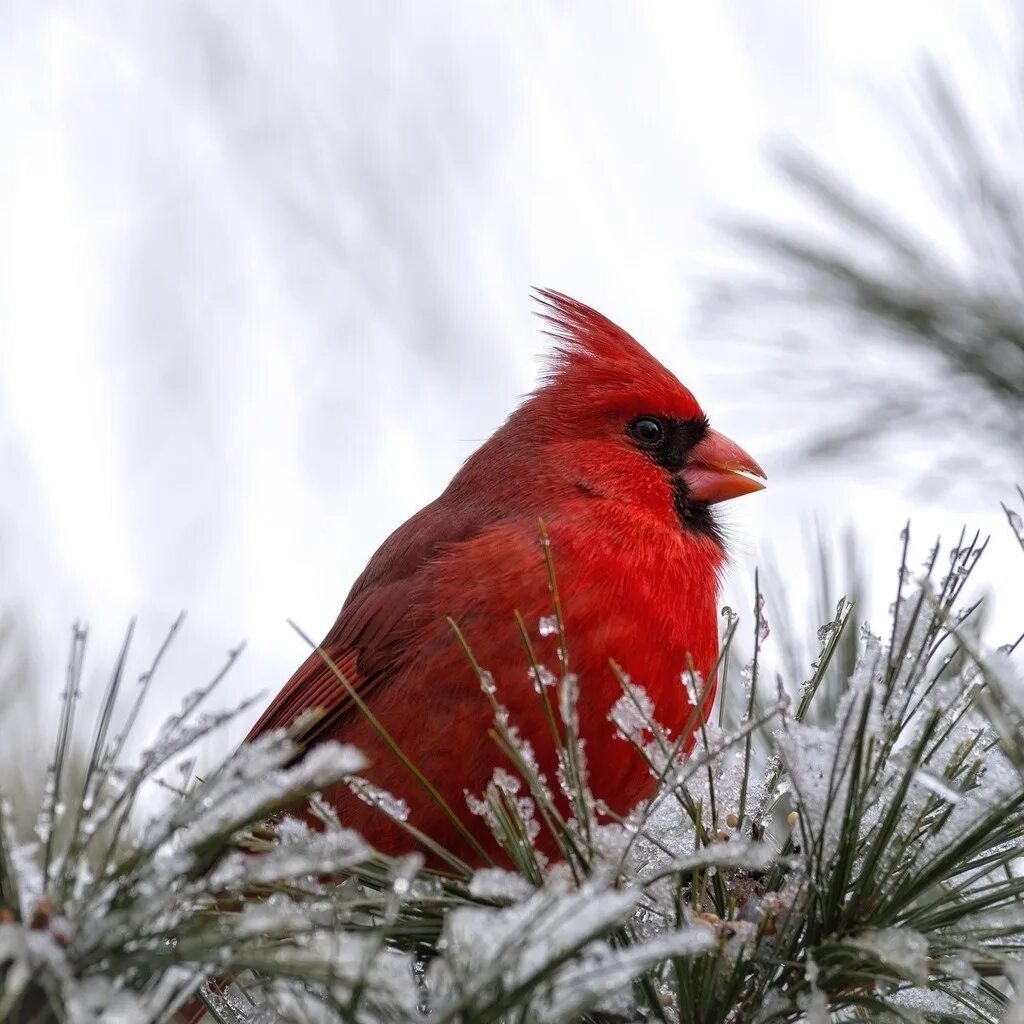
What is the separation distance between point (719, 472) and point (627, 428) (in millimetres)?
179

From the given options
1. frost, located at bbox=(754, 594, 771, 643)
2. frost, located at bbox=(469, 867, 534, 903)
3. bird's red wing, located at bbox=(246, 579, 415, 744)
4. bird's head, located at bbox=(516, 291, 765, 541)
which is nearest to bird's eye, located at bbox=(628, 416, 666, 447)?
bird's head, located at bbox=(516, 291, 765, 541)

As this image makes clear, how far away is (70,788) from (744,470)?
125 cm

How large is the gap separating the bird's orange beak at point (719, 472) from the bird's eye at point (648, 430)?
7 centimetres

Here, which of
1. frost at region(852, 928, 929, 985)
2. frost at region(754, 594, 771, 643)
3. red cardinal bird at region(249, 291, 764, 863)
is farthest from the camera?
red cardinal bird at region(249, 291, 764, 863)

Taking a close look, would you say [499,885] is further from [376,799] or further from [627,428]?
[627,428]

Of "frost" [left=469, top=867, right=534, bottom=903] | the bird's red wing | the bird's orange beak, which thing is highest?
the bird's orange beak

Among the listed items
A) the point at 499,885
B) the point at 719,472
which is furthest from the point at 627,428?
the point at 499,885

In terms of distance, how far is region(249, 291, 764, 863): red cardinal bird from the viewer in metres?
1.87

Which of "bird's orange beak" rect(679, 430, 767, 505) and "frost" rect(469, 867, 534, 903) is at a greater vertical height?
"bird's orange beak" rect(679, 430, 767, 505)

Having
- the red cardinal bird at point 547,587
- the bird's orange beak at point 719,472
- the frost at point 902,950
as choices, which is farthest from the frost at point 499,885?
the bird's orange beak at point 719,472

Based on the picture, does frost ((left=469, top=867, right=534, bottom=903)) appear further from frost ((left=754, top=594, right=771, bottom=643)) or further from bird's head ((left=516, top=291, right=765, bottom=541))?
bird's head ((left=516, top=291, right=765, bottom=541))

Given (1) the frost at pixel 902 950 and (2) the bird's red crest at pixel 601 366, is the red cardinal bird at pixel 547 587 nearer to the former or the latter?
(2) the bird's red crest at pixel 601 366

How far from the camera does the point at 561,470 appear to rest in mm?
2391

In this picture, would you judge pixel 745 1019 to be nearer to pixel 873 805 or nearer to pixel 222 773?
pixel 873 805
